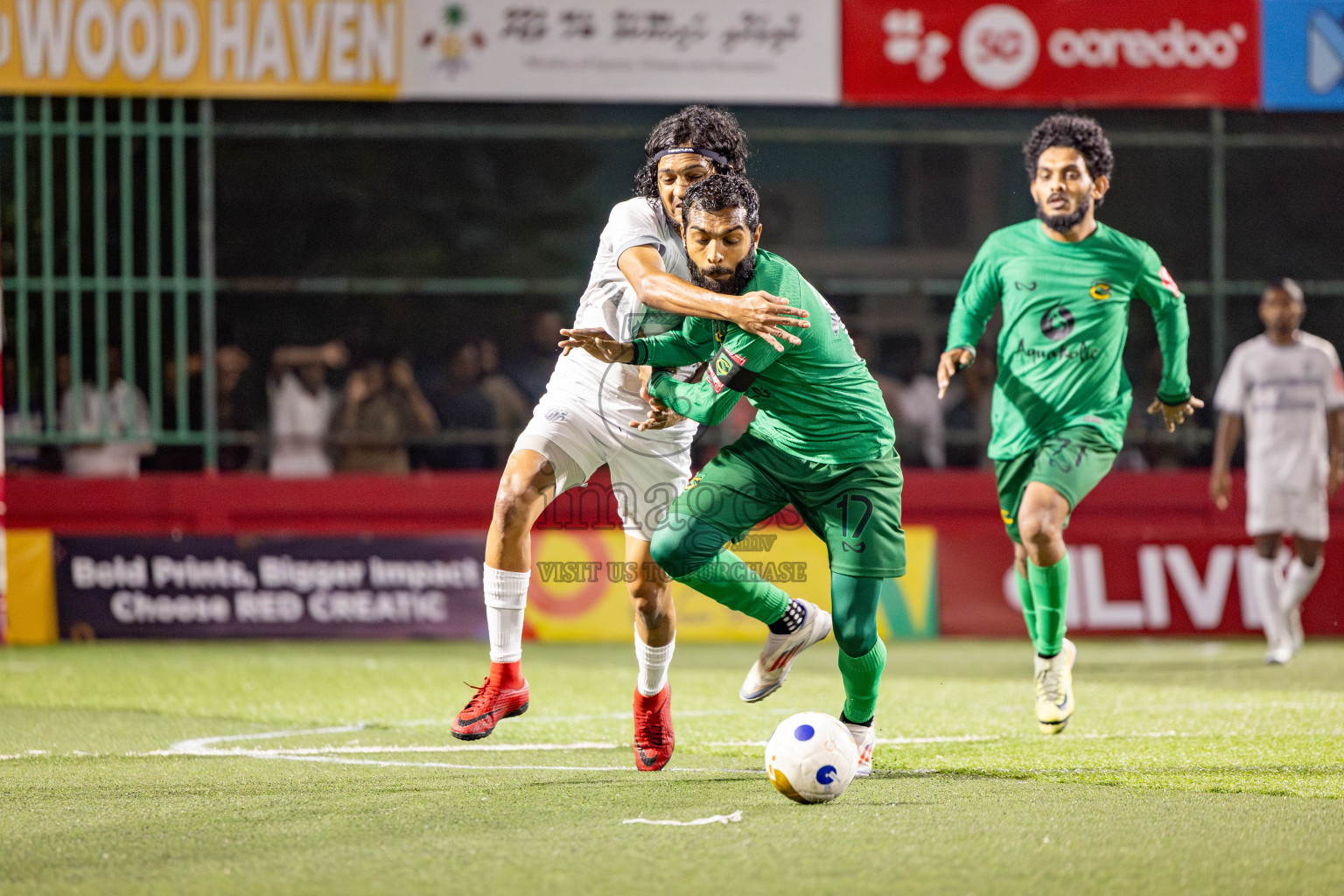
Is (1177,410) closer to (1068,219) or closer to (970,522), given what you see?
(1068,219)

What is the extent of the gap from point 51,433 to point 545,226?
16.6 feet

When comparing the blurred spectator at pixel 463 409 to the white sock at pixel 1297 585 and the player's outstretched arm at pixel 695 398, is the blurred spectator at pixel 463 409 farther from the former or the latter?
the player's outstretched arm at pixel 695 398

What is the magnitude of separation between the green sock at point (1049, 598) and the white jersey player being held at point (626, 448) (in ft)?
5.30

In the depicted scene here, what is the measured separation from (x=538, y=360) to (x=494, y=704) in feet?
27.3

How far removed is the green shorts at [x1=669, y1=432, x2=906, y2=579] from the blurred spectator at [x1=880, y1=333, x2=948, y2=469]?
8012 millimetres

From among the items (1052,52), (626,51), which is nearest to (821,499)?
(626,51)

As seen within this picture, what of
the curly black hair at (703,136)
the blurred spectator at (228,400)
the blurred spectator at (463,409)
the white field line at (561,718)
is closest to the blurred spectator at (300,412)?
the blurred spectator at (228,400)

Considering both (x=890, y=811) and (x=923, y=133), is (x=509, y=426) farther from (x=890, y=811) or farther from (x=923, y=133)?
(x=890, y=811)

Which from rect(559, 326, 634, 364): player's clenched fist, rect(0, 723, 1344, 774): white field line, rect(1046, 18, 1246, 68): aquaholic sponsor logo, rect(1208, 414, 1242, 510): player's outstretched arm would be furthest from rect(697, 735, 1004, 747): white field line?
rect(1046, 18, 1246, 68): aquaholic sponsor logo

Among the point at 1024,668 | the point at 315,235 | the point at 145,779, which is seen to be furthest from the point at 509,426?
the point at 145,779

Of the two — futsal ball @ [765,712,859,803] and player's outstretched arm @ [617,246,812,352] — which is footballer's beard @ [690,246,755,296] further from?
futsal ball @ [765,712,859,803]

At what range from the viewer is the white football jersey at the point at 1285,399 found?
10.4 meters

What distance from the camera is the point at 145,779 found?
5469mm

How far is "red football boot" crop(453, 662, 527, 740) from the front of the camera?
5.53 metres
